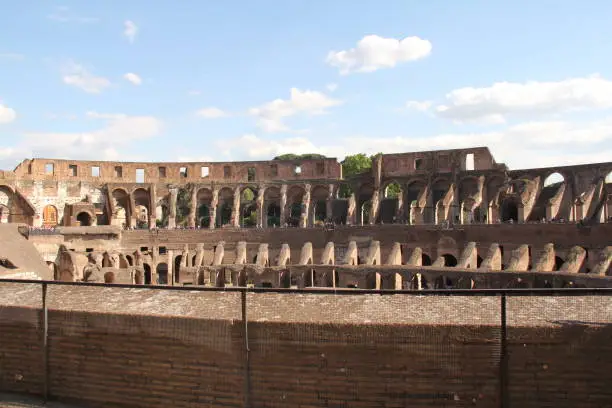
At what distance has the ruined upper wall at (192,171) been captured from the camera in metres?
41.8

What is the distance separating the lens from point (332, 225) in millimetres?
34750

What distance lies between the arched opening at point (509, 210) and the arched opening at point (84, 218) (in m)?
30.7

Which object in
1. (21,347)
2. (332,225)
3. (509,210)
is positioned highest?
(509,210)

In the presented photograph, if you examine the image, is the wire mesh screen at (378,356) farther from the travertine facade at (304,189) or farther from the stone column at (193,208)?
the stone column at (193,208)

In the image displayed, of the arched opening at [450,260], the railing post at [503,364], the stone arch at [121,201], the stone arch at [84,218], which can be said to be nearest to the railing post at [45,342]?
the railing post at [503,364]

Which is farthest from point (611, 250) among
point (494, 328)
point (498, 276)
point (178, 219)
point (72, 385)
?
point (178, 219)

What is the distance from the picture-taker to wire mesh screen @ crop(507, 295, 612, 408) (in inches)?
284

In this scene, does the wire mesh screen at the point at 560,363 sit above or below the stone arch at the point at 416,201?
below

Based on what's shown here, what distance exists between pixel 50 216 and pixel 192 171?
12004mm

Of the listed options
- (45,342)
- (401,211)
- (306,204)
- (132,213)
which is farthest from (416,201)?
(45,342)

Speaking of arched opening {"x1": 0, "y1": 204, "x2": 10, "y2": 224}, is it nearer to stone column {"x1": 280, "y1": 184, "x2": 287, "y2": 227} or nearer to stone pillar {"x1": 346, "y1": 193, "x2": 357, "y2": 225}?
stone column {"x1": 280, "y1": 184, "x2": 287, "y2": 227}

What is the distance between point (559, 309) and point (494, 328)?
4.19 ft

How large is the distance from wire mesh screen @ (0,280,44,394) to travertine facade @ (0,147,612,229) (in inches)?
1048

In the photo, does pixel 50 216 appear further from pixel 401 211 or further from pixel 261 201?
pixel 401 211
